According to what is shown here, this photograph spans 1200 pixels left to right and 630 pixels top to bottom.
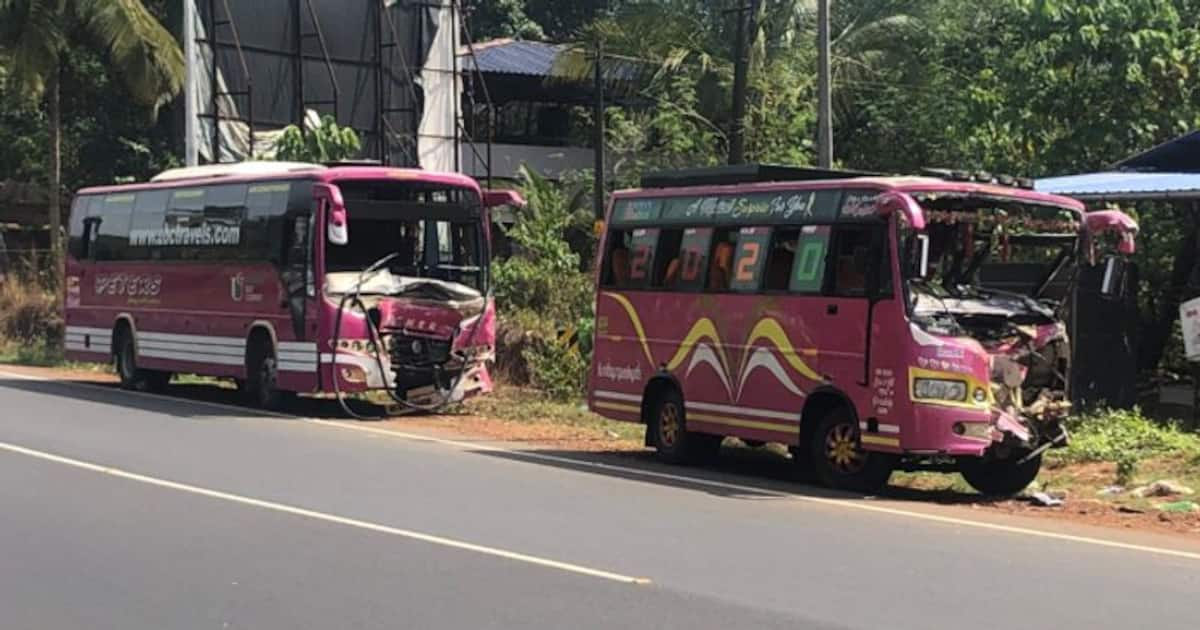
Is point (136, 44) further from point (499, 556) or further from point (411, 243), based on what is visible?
point (499, 556)

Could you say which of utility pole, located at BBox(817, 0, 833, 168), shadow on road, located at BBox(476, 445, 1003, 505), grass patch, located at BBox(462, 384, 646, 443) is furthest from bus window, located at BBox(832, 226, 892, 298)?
utility pole, located at BBox(817, 0, 833, 168)

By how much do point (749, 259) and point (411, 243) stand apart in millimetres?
7022

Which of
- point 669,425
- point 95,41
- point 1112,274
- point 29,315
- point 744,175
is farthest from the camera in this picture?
point 29,315

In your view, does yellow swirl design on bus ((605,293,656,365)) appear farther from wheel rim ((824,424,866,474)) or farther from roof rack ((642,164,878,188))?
wheel rim ((824,424,866,474))

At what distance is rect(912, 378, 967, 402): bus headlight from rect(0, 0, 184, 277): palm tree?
23262mm

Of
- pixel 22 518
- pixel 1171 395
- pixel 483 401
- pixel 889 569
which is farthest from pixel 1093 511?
pixel 483 401

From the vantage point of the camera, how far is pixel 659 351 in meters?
14.8

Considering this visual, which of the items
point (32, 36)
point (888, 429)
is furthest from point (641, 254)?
point (32, 36)

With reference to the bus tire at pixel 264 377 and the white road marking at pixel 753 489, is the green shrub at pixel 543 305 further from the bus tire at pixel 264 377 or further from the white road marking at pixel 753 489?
the white road marking at pixel 753 489

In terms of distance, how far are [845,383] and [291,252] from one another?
349 inches

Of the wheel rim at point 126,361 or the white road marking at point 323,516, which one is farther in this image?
the wheel rim at point 126,361

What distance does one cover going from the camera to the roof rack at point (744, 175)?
1366cm

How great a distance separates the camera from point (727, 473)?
14.3 meters

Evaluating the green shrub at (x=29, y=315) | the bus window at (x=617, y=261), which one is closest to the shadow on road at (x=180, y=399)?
Answer: the bus window at (x=617, y=261)
